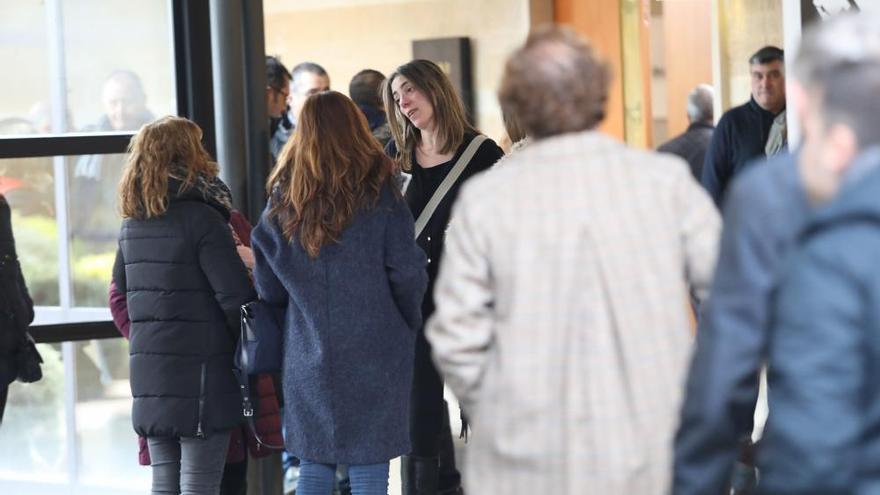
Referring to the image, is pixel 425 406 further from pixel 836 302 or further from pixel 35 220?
pixel 836 302

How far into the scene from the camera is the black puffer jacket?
15.6 feet

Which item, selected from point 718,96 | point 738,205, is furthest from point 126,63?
point 718,96

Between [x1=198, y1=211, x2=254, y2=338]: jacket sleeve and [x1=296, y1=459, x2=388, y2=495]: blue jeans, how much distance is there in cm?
50

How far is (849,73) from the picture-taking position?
7.04 feet

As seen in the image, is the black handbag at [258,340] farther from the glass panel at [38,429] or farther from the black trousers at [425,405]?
the glass panel at [38,429]

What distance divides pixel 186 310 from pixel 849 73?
9.74ft

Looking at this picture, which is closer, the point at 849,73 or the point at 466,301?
the point at 849,73

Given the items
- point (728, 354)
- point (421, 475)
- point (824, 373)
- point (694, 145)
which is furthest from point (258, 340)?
point (694, 145)

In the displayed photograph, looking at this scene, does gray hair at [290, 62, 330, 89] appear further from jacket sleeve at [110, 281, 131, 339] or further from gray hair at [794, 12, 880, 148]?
gray hair at [794, 12, 880, 148]

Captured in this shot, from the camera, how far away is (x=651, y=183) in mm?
2828

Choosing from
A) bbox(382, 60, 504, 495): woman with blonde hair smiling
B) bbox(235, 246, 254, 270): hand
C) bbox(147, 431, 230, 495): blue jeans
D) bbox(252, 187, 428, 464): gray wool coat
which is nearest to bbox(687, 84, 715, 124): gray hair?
bbox(382, 60, 504, 495): woman with blonde hair smiling

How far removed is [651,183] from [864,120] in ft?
2.31

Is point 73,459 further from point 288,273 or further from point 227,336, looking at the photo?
point 288,273

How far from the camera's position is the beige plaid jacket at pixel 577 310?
2.77 meters
